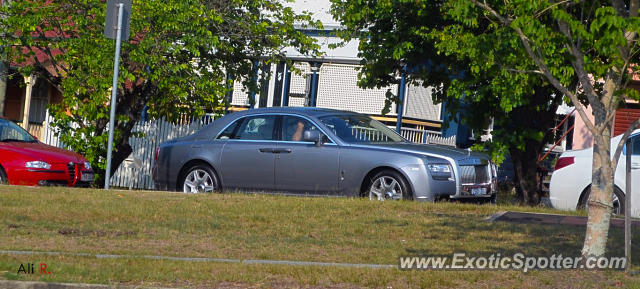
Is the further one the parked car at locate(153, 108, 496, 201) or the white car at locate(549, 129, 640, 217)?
the white car at locate(549, 129, 640, 217)

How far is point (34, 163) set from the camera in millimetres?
16422

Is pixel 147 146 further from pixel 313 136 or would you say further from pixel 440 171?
pixel 440 171

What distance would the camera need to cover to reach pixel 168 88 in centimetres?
1912

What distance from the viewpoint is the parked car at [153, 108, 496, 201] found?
42.1 ft

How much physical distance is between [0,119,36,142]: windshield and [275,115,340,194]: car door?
6021 mm

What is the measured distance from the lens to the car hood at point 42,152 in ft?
54.2

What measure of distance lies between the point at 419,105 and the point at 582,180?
14.2 m

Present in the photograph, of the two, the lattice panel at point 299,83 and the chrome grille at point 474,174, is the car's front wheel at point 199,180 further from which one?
the lattice panel at point 299,83

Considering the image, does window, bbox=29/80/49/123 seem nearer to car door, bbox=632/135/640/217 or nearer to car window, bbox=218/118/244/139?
car window, bbox=218/118/244/139

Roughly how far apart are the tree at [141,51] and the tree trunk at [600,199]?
37.6ft

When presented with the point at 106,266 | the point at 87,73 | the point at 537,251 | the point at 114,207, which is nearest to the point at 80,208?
the point at 114,207

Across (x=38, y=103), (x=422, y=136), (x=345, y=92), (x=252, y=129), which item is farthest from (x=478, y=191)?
(x=38, y=103)

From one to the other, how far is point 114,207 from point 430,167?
4.17 m

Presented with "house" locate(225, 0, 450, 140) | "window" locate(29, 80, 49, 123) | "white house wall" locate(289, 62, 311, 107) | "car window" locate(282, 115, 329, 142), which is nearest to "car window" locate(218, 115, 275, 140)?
"car window" locate(282, 115, 329, 142)
